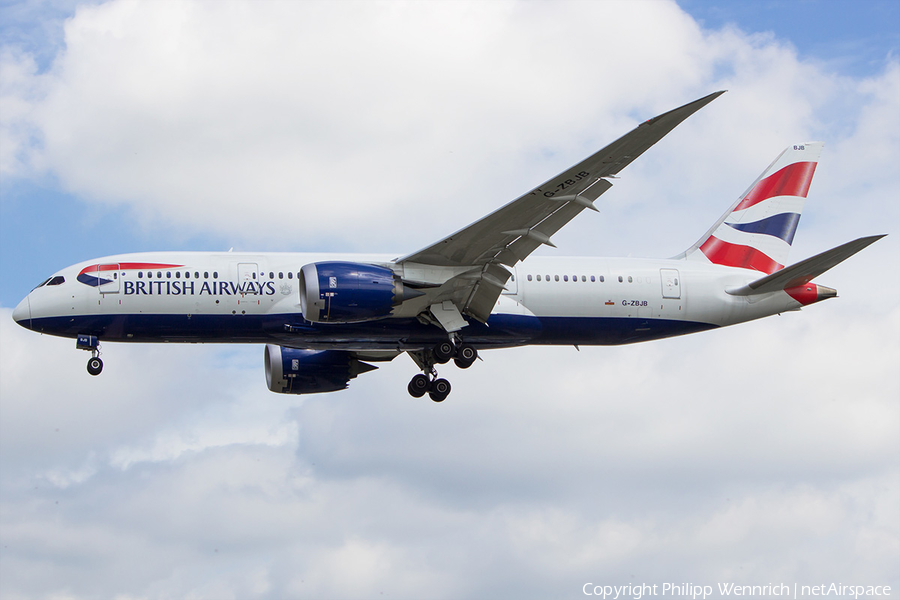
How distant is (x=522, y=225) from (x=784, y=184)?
587 inches

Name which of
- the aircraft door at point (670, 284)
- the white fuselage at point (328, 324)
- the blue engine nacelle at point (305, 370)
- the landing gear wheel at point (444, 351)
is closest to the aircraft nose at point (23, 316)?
the white fuselage at point (328, 324)

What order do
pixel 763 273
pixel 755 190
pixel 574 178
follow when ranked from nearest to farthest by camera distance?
pixel 574 178 < pixel 763 273 < pixel 755 190

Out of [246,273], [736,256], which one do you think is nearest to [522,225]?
[246,273]

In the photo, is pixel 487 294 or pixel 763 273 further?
pixel 763 273

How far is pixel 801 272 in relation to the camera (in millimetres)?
34156

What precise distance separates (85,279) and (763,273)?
22.5 metres

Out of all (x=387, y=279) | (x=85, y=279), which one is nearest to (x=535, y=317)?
(x=387, y=279)

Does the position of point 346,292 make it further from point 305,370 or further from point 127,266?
point 305,370

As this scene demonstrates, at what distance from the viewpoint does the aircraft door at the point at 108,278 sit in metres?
31.7

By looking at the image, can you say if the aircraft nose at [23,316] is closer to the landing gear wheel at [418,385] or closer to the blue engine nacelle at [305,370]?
the blue engine nacelle at [305,370]

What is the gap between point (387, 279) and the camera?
3095 cm

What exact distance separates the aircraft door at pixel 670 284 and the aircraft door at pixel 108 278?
17179mm

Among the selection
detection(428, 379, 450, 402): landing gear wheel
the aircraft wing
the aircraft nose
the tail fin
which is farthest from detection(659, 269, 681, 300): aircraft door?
the aircraft nose

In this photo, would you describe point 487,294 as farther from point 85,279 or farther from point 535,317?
point 85,279
